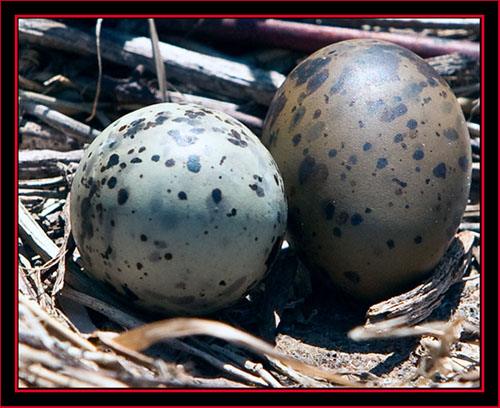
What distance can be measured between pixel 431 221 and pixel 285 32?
1604 millimetres

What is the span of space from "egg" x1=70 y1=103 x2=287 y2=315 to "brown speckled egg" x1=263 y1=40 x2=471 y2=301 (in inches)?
8.3

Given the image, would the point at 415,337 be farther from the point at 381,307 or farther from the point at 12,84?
the point at 12,84

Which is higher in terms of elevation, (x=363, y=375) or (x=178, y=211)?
(x=178, y=211)

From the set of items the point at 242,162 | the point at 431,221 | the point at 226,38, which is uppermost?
the point at 226,38

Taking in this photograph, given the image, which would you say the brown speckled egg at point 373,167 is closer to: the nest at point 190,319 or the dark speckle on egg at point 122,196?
the nest at point 190,319

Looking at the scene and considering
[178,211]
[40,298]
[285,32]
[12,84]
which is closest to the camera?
[178,211]

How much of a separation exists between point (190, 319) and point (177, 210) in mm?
378

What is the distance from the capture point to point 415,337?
2900 mm

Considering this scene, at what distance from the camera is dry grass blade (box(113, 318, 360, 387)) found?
2.12 m

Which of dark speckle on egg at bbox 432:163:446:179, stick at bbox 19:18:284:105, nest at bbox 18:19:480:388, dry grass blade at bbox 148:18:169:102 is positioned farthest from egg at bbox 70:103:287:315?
stick at bbox 19:18:284:105

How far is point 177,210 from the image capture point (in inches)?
97.7

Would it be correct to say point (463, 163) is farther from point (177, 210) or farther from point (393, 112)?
point (177, 210)

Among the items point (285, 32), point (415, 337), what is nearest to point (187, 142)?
point (415, 337)

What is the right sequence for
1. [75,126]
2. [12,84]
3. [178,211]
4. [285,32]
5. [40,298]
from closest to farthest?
[178,211] < [40,298] < [12,84] < [75,126] < [285,32]
